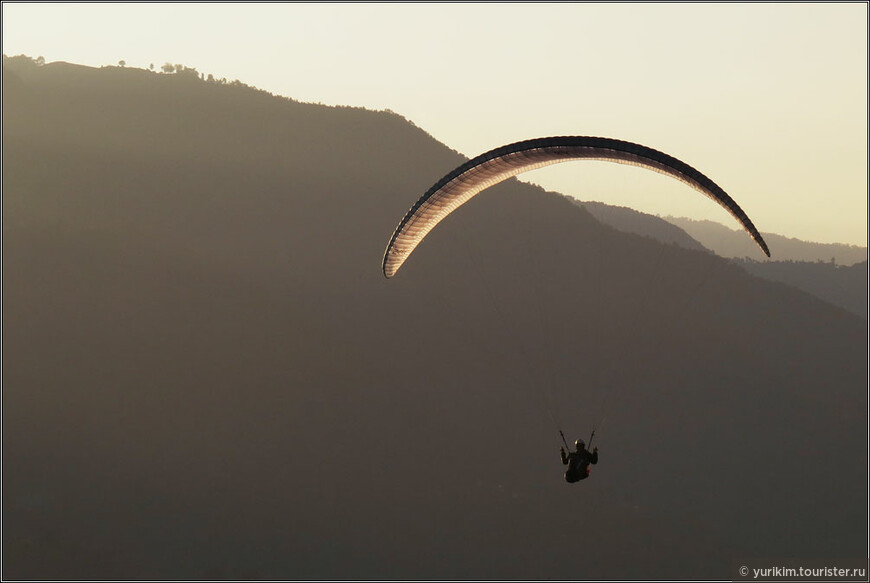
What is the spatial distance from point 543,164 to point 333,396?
12187cm

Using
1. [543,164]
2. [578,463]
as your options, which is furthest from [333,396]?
[578,463]

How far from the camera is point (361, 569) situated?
381ft

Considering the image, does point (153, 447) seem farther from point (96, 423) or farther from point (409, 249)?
point (409, 249)

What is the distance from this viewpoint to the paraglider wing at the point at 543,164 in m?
24.2

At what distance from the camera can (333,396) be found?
145m

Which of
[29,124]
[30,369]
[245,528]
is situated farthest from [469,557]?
[29,124]

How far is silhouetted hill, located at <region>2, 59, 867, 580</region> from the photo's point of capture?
385 ft

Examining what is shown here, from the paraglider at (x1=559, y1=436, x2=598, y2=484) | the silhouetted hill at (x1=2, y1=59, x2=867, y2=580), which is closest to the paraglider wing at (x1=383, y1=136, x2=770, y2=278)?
the paraglider at (x1=559, y1=436, x2=598, y2=484)

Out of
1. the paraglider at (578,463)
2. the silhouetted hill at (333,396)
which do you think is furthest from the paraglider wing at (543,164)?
the silhouetted hill at (333,396)

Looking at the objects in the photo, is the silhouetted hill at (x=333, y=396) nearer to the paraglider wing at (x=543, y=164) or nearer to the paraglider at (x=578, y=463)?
the paraglider wing at (x=543, y=164)

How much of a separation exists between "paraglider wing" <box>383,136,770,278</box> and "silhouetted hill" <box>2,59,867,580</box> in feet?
307

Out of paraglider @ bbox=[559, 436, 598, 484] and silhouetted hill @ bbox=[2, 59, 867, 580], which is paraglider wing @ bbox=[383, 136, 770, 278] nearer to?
paraglider @ bbox=[559, 436, 598, 484]

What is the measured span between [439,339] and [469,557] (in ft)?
156

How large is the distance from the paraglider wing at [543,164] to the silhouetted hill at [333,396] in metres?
93.5
